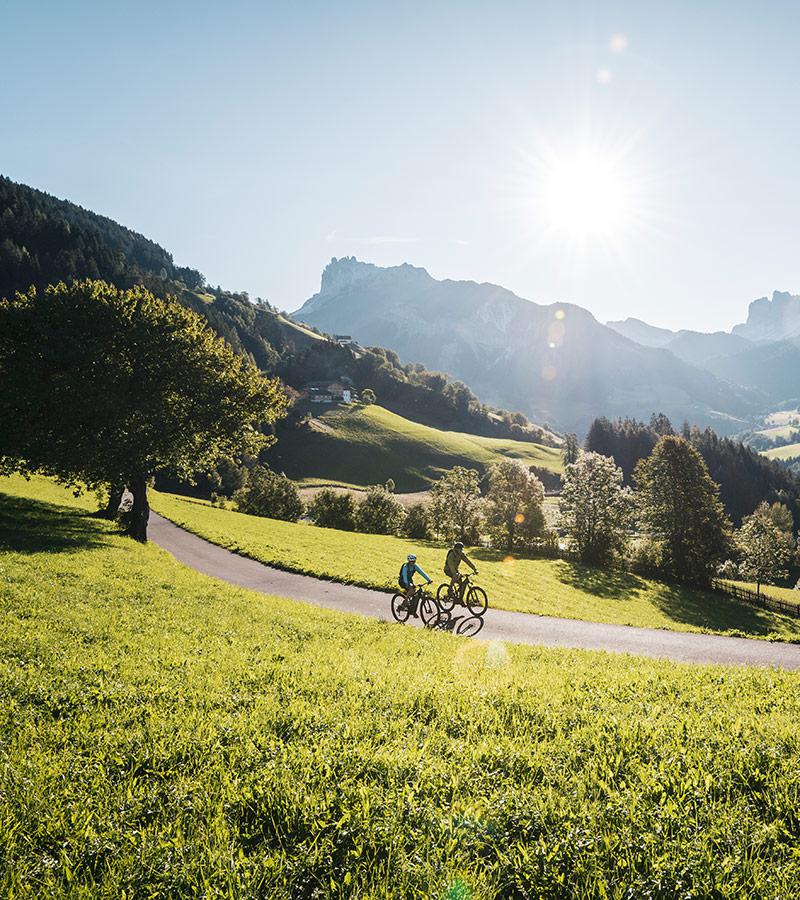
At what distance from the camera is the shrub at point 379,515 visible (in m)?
57.9

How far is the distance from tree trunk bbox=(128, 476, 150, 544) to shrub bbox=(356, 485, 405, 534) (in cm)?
2949

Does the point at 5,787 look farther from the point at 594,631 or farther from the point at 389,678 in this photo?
the point at 594,631

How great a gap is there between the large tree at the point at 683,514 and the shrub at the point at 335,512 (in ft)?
109

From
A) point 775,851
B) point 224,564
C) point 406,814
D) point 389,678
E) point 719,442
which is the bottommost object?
point 224,564

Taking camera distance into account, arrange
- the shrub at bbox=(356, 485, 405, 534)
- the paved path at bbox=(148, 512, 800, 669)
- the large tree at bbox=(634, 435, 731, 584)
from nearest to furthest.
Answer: the paved path at bbox=(148, 512, 800, 669) < the large tree at bbox=(634, 435, 731, 584) < the shrub at bbox=(356, 485, 405, 534)

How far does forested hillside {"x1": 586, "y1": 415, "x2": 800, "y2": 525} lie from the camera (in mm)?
150125

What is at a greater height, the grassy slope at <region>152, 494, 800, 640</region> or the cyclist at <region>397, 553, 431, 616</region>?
the cyclist at <region>397, 553, 431, 616</region>

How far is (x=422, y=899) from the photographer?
3771 mm

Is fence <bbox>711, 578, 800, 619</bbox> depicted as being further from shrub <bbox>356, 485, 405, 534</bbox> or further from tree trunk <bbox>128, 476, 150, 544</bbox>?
tree trunk <bbox>128, 476, 150, 544</bbox>

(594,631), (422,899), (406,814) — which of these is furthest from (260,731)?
(594,631)

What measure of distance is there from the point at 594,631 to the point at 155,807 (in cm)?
2058

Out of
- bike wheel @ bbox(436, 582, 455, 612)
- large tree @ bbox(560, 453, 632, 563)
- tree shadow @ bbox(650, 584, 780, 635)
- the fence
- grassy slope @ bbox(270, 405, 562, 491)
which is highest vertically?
grassy slope @ bbox(270, 405, 562, 491)

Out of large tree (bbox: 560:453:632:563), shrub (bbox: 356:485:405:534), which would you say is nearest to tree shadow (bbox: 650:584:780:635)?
large tree (bbox: 560:453:632:563)

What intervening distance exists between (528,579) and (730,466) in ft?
515
